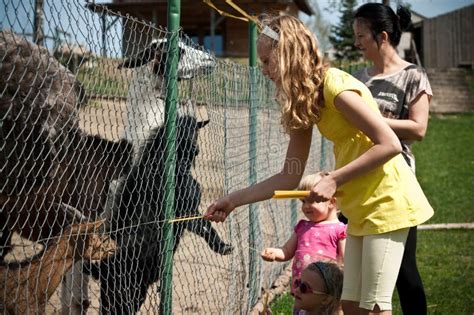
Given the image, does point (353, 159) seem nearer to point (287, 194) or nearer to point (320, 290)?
point (287, 194)

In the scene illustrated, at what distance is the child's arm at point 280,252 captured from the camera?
390 centimetres

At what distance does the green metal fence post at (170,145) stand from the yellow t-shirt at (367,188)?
70 cm

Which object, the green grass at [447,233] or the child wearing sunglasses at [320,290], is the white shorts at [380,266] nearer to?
the child wearing sunglasses at [320,290]

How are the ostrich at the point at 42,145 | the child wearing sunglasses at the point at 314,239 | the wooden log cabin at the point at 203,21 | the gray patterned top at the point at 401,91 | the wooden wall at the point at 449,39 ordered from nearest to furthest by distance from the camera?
the ostrich at the point at 42,145
the gray patterned top at the point at 401,91
the child wearing sunglasses at the point at 314,239
the wooden log cabin at the point at 203,21
the wooden wall at the point at 449,39

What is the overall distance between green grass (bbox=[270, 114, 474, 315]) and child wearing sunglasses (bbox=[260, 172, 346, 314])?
0.97 meters

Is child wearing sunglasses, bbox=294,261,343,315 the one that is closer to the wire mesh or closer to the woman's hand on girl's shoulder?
the wire mesh

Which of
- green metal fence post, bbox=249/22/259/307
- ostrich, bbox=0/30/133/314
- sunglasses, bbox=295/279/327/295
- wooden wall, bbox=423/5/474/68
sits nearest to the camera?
ostrich, bbox=0/30/133/314

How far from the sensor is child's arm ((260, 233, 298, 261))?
3.90 m

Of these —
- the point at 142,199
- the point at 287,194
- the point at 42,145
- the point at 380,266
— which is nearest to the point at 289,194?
the point at 287,194

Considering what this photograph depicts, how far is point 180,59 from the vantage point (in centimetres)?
365

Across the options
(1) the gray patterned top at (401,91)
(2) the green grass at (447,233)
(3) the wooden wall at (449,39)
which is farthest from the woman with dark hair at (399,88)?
(3) the wooden wall at (449,39)

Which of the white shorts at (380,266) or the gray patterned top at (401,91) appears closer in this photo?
the white shorts at (380,266)

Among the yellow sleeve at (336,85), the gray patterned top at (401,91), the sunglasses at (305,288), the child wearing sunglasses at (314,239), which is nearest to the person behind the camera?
the yellow sleeve at (336,85)

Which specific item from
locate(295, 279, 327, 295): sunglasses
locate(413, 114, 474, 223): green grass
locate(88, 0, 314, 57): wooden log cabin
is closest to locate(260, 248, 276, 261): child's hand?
locate(295, 279, 327, 295): sunglasses
